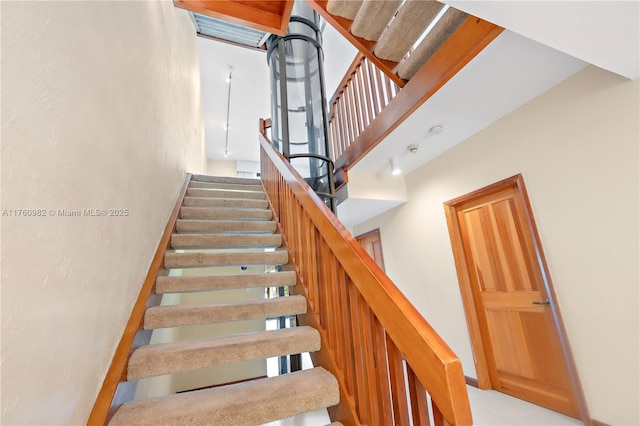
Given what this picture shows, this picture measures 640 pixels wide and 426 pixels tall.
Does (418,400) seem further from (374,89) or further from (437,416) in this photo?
(374,89)

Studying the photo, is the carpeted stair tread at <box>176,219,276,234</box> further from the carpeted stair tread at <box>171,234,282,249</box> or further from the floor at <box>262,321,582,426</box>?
the floor at <box>262,321,582,426</box>

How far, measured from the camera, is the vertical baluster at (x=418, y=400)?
2.66 feet

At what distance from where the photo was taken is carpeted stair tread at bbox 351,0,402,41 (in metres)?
1.84

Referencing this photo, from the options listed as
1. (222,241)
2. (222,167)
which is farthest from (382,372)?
(222,167)

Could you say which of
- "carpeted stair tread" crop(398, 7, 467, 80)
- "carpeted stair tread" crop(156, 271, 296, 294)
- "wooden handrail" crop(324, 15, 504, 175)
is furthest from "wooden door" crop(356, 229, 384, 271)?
"carpeted stair tread" crop(398, 7, 467, 80)

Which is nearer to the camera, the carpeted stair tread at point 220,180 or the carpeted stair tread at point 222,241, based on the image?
the carpeted stair tread at point 222,241

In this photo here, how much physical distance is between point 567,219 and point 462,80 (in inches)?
49.8

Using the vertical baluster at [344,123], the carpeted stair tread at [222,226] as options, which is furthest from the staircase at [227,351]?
the vertical baluster at [344,123]

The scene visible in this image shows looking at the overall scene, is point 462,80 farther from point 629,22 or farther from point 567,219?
point 567,219

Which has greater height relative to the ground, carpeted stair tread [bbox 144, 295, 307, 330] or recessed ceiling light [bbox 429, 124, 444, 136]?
recessed ceiling light [bbox 429, 124, 444, 136]

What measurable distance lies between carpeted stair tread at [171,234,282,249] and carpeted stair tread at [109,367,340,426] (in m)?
1.29

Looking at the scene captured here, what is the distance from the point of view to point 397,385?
95 centimetres

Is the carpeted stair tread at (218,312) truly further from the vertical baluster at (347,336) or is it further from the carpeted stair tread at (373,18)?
the carpeted stair tread at (373,18)

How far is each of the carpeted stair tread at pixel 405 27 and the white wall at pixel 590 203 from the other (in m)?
1.14
